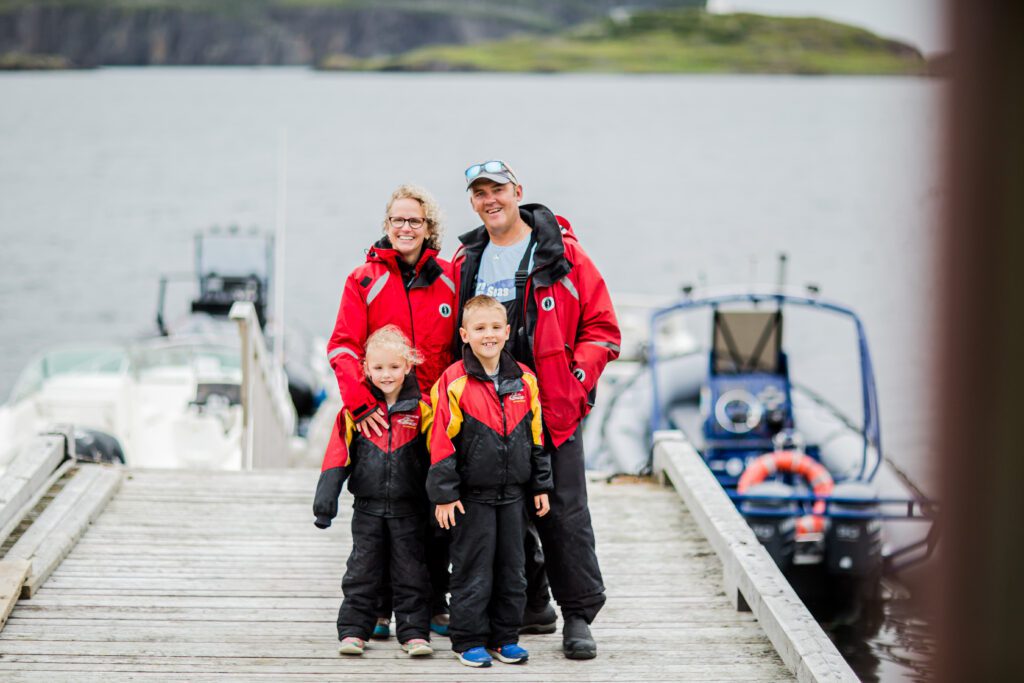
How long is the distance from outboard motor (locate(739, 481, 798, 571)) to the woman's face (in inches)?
250

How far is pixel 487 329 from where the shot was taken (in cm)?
376

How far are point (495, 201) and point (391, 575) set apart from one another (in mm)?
1343

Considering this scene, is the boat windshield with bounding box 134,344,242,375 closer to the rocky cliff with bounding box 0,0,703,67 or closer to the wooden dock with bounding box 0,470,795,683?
the wooden dock with bounding box 0,470,795,683

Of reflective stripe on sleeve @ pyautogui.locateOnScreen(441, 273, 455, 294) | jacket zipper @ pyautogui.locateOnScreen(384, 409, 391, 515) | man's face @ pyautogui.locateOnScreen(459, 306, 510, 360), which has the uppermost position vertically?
reflective stripe on sleeve @ pyautogui.locateOnScreen(441, 273, 455, 294)

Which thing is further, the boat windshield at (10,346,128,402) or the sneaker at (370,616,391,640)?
the boat windshield at (10,346,128,402)

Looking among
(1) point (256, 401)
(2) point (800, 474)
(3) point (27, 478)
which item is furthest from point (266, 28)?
(3) point (27, 478)

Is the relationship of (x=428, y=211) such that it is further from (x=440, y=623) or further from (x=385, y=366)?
(x=440, y=623)

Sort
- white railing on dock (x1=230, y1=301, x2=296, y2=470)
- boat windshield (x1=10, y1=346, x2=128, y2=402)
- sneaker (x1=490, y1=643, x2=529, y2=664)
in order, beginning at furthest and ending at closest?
boat windshield (x1=10, y1=346, x2=128, y2=402) < white railing on dock (x1=230, y1=301, x2=296, y2=470) < sneaker (x1=490, y1=643, x2=529, y2=664)

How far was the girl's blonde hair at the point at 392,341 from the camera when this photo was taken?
154 inches

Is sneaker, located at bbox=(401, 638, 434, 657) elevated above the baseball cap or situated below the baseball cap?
below

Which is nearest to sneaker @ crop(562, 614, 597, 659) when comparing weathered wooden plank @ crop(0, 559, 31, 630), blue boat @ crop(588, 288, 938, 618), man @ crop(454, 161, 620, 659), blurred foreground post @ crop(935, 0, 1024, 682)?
man @ crop(454, 161, 620, 659)

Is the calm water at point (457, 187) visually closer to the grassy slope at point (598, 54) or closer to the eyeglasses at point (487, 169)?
the eyeglasses at point (487, 169)

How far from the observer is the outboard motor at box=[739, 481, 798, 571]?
9.76 meters

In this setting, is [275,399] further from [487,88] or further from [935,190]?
[487,88]
